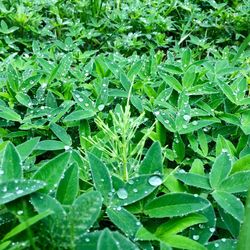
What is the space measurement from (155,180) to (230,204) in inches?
5.8

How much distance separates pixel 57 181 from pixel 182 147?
41 cm

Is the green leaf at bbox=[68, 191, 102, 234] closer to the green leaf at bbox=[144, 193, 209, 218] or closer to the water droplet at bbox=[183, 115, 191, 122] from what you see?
Answer: the green leaf at bbox=[144, 193, 209, 218]

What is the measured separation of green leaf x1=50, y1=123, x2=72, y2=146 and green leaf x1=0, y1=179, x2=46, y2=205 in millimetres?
367

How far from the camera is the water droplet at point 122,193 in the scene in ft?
2.85

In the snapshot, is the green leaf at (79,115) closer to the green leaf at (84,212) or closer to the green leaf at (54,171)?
the green leaf at (54,171)

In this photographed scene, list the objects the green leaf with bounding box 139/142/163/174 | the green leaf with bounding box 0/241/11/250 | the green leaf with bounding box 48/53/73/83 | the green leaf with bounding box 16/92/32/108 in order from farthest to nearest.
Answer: the green leaf with bounding box 48/53/73/83, the green leaf with bounding box 16/92/32/108, the green leaf with bounding box 139/142/163/174, the green leaf with bounding box 0/241/11/250

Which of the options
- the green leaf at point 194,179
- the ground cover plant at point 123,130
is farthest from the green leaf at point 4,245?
the green leaf at point 194,179

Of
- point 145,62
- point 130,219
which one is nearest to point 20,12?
point 145,62

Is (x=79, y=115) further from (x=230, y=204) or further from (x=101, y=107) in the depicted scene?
(x=230, y=204)

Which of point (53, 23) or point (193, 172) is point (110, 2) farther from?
point (193, 172)

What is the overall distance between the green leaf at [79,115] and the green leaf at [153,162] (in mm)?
312

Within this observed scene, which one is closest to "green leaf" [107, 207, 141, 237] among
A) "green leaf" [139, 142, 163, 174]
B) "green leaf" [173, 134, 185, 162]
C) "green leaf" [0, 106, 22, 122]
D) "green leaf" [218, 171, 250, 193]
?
"green leaf" [139, 142, 163, 174]

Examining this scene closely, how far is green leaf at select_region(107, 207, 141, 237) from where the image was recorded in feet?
2.66

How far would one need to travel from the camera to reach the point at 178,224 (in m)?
0.86
